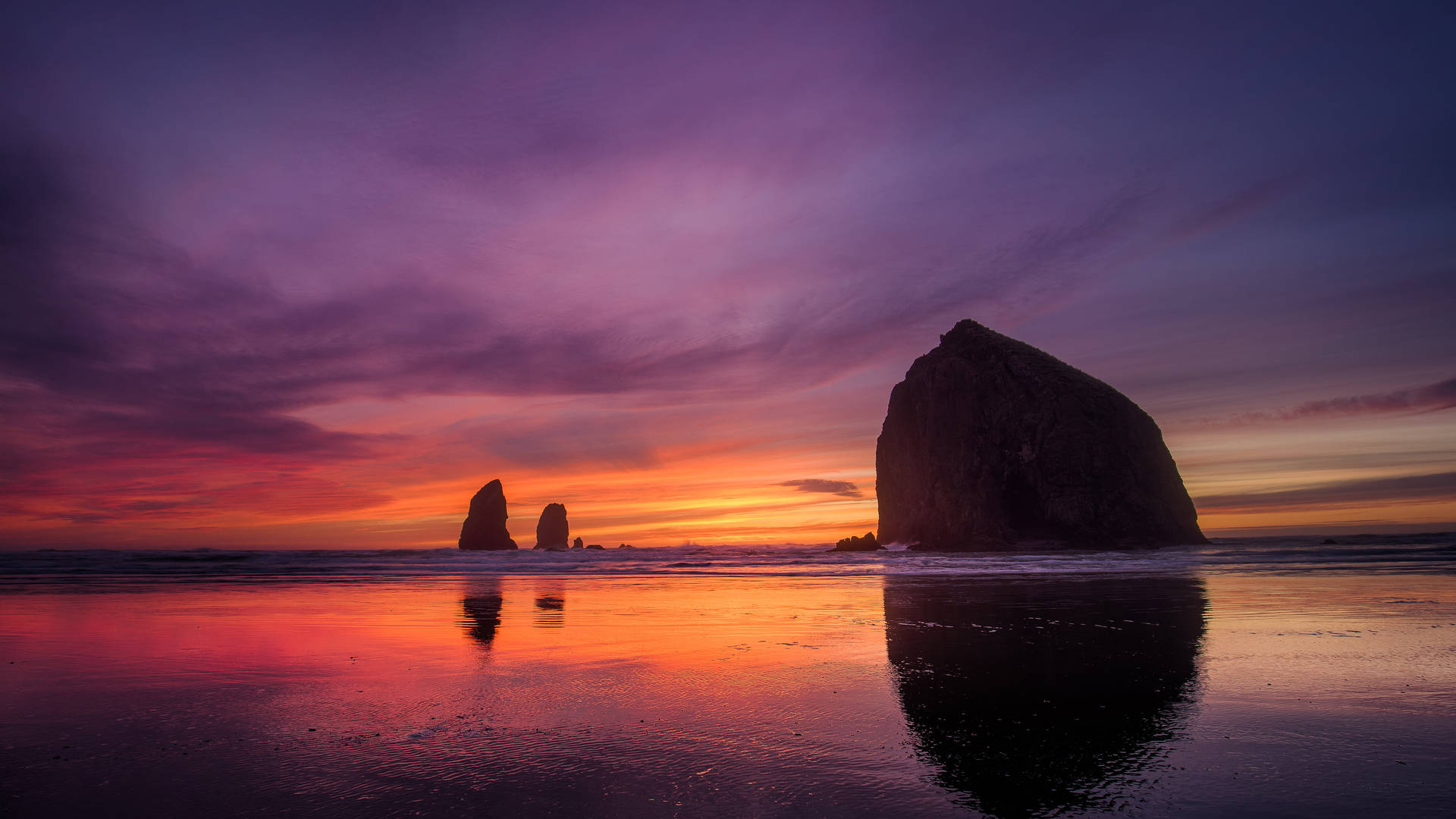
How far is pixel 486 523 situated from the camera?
11362cm

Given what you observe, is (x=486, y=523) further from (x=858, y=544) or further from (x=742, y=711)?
(x=742, y=711)

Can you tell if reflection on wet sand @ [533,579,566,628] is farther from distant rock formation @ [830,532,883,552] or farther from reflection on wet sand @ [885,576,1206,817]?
distant rock formation @ [830,532,883,552]

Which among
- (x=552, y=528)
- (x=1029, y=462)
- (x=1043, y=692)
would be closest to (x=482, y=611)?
(x=1043, y=692)

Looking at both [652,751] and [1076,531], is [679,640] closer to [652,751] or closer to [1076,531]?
[652,751]

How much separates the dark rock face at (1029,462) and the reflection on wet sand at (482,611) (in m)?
66.5

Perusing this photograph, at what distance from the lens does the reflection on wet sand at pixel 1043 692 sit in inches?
156

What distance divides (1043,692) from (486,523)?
386 ft

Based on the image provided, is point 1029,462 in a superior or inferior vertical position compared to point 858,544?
superior

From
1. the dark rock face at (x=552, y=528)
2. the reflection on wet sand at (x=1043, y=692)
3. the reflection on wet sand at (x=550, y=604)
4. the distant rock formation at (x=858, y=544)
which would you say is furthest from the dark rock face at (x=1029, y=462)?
the dark rock face at (x=552, y=528)

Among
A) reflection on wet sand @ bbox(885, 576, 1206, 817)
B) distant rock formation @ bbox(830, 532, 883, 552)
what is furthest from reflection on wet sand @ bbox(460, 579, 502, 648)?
distant rock formation @ bbox(830, 532, 883, 552)

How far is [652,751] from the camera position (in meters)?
4.48

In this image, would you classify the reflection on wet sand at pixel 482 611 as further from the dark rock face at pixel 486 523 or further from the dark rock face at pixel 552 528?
the dark rock face at pixel 552 528

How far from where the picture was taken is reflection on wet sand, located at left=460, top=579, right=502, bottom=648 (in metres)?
10.5

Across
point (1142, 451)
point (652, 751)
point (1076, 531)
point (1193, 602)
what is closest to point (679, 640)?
point (652, 751)
